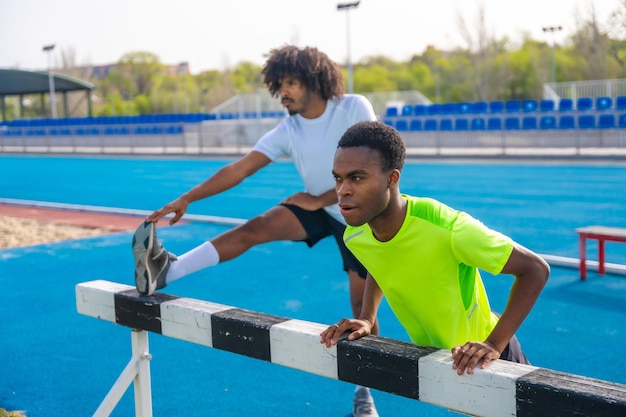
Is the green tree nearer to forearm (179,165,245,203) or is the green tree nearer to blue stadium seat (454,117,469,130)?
blue stadium seat (454,117,469,130)

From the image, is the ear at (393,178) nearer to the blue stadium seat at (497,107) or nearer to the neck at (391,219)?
the neck at (391,219)

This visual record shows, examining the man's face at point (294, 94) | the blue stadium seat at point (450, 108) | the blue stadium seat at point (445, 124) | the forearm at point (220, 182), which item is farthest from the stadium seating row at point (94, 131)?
the man's face at point (294, 94)

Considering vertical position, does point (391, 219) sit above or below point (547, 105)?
below

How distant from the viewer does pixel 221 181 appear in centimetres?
468

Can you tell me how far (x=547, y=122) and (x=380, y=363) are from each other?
23210 millimetres

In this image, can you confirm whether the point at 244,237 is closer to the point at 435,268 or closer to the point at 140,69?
the point at 435,268

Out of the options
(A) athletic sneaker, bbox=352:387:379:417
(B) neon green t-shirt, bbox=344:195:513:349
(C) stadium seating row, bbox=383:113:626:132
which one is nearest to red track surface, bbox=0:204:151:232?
(A) athletic sneaker, bbox=352:387:379:417

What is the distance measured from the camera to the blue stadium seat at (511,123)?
24.9 metres

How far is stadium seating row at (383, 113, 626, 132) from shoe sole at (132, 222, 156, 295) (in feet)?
69.6

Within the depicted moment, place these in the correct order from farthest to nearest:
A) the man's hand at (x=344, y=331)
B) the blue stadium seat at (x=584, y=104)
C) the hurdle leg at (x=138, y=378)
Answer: the blue stadium seat at (x=584, y=104)
the hurdle leg at (x=138, y=378)
the man's hand at (x=344, y=331)

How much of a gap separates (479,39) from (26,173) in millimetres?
30016

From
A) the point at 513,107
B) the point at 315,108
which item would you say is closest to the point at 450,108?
the point at 513,107

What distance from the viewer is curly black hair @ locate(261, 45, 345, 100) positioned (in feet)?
15.0

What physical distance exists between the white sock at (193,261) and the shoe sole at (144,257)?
237 mm
